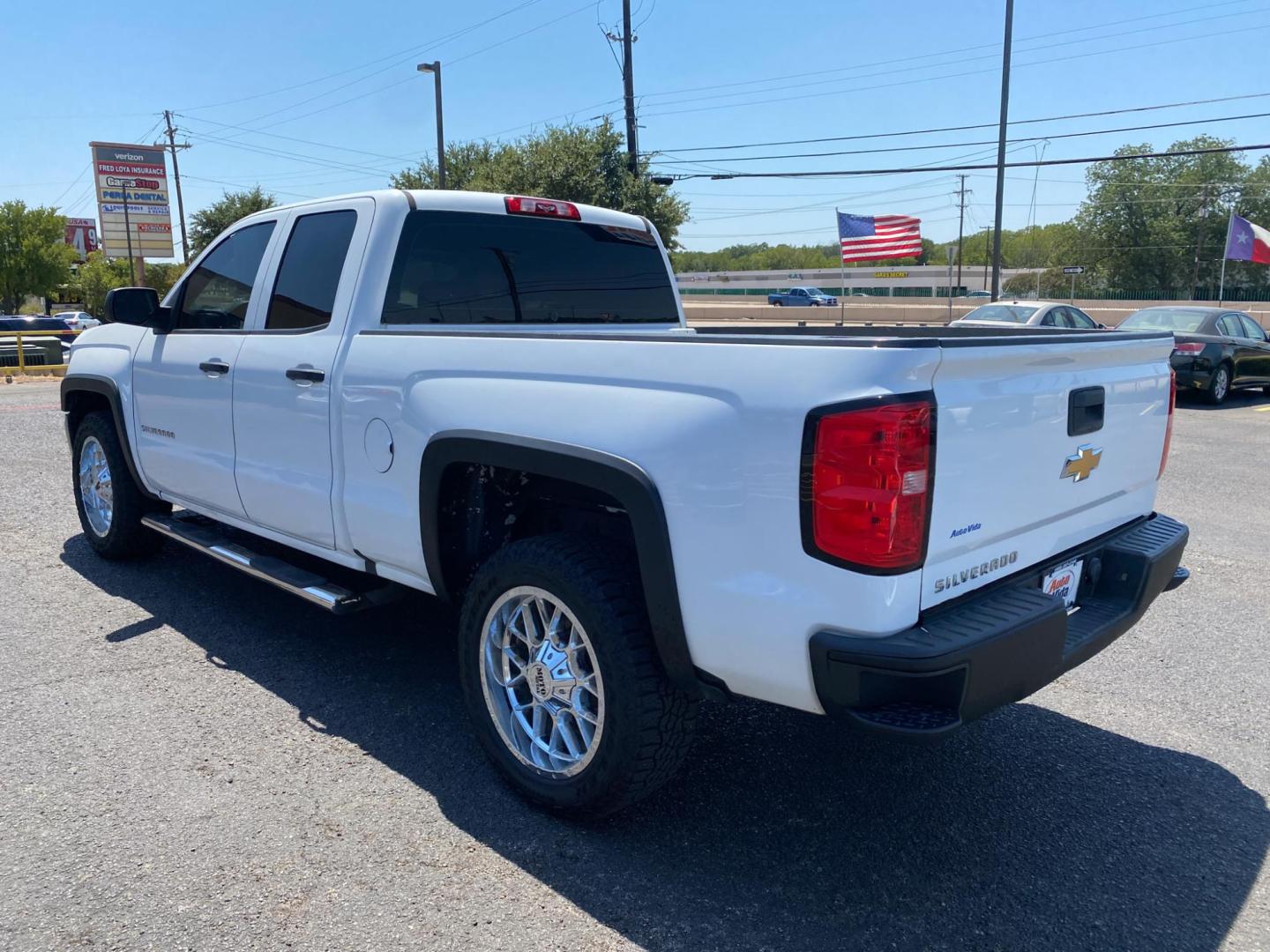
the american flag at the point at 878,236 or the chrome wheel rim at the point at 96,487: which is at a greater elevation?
the american flag at the point at 878,236

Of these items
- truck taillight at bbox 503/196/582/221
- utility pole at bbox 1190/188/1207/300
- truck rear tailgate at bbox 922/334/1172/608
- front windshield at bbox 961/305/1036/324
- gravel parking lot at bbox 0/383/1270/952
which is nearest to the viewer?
truck rear tailgate at bbox 922/334/1172/608

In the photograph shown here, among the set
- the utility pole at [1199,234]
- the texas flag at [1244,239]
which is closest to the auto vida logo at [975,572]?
the texas flag at [1244,239]

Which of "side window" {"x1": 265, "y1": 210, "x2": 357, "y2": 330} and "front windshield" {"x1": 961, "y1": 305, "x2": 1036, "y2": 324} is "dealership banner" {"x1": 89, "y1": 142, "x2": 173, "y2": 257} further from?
"side window" {"x1": 265, "y1": 210, "x2": 357, "y2": 330}

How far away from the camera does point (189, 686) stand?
4094mm

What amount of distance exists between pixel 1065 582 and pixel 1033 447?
1.87 feet

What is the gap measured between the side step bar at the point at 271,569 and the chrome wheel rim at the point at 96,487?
534 mm

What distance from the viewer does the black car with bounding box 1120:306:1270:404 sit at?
15.0 m

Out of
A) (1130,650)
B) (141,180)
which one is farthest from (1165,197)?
(1130,650)

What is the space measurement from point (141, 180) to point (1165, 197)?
83.7 meters

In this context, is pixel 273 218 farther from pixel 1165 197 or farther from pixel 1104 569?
pixel 1165 197

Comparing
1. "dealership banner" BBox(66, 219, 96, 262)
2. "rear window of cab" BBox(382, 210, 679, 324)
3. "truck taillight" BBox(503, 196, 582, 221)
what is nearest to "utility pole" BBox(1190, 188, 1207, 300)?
"rear window of cab" BBox(382, 210, 679, 324)

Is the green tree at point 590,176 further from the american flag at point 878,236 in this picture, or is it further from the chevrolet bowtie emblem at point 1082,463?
the chevrolet bowtie emblem at point 1082,463

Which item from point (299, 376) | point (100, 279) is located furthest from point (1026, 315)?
point (100, 279)

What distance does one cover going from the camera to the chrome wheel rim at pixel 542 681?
2.99 m
